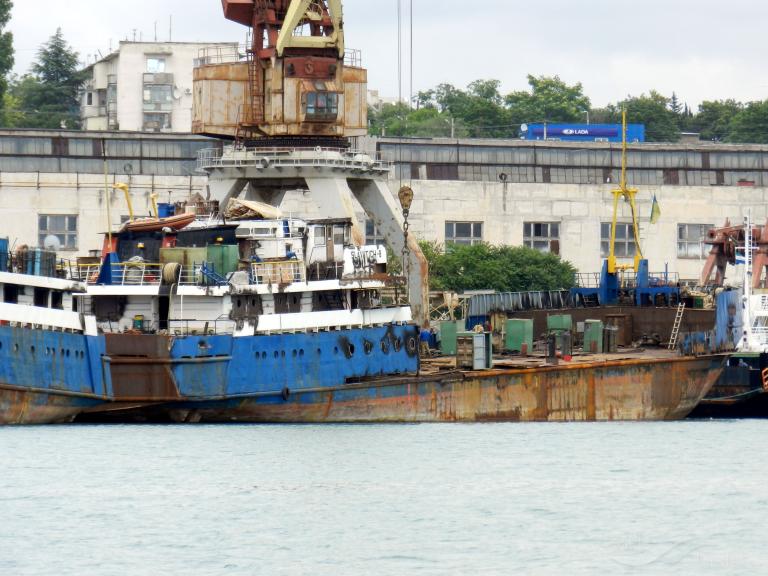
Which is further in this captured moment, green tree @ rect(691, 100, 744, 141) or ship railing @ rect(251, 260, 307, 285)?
green tree @ rect(691, 100, 744, 141)

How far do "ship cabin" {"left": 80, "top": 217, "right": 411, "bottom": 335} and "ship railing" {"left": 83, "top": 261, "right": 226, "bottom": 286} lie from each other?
0.09ft

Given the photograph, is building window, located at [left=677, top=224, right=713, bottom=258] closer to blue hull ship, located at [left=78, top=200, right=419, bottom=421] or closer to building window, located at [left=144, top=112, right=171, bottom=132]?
building window, located at [left=144, top=112, right=171, bottom=132]

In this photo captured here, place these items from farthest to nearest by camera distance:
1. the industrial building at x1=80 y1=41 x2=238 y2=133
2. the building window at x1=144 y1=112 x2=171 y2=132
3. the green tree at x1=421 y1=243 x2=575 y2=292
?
the industrial building at x1=80 y1=41 x2=238 y2=133, the building window at x1=144 y1=112 x2=171 y2=132, the green tree at x1=421 y1=243 x2=575 y2=292

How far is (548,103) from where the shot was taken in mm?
155000

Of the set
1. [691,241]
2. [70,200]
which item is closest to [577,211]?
[691,241]

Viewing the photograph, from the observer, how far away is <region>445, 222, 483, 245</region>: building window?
9888cm

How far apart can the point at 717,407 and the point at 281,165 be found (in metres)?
16.4

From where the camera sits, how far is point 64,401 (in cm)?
5828

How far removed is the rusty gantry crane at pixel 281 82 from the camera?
70438mm

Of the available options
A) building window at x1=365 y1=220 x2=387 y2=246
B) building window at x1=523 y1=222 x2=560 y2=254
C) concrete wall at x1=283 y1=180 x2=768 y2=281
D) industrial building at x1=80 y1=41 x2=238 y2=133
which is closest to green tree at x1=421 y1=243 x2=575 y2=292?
concrete wall at x1=283 y1=180 x2=768 y2=281

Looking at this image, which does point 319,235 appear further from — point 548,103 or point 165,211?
point 548,103

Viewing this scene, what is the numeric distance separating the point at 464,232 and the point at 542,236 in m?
3.98

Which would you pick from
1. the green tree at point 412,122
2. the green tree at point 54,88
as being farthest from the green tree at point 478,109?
the green tree at point 54,88

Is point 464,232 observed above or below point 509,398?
above
